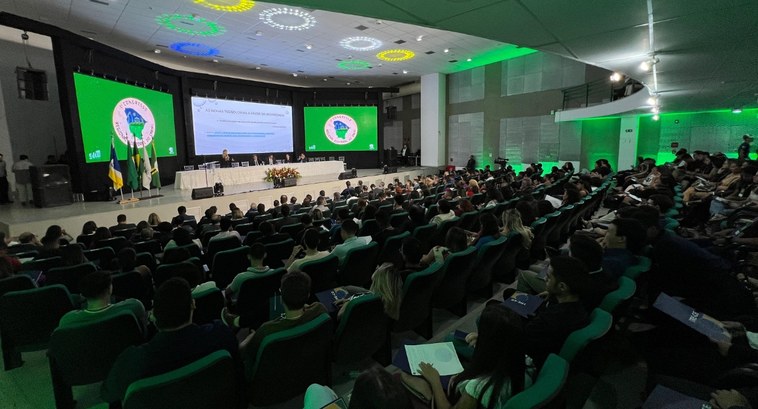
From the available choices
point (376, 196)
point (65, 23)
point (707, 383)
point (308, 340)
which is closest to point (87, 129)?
point (65, 23)

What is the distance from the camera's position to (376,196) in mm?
8820

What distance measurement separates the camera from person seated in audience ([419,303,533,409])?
1.38 meters

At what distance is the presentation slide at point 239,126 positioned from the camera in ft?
46.9

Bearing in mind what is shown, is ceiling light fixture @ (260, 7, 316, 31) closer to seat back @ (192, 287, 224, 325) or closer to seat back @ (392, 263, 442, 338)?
seat back @ (192, 287, 224, 325)

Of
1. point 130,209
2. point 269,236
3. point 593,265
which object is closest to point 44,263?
point 269,236

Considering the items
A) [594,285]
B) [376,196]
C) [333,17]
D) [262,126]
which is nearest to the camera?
[594,285]

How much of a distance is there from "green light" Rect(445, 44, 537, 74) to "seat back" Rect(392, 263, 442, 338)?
45.8ft

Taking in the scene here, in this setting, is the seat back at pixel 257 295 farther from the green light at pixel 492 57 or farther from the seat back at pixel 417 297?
the green light at pixel 492 57

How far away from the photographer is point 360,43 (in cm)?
1220

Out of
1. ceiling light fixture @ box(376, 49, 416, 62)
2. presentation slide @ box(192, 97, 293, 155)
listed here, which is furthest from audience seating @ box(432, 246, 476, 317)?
presentation slide @ box(192, 97, 293, 155)

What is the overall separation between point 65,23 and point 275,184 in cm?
709

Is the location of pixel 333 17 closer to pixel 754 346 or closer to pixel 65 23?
pixel 65 23

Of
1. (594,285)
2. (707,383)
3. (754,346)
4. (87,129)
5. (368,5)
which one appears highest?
(368,5)

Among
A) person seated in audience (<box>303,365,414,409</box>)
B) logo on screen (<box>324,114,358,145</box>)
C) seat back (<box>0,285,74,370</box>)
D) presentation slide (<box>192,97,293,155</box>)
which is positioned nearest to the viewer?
person seated in audience (<box>303,365,414,409</box>)
